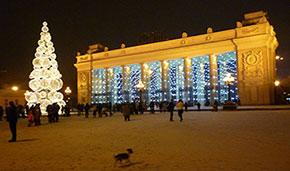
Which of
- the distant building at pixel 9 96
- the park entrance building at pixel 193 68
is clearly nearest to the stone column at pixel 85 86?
the park entrance building at pixel 193 68

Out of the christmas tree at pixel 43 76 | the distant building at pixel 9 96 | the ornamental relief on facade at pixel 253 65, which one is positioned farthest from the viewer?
the distant building at pixel 9 96

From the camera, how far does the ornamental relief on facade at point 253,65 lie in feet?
123

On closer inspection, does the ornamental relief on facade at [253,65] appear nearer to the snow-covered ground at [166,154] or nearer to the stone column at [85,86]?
the snow-covered ground at [166,154]

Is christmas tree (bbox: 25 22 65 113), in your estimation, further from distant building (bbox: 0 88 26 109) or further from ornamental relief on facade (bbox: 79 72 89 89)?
ornamental relief on facade (bbox: 79 72 89 89)

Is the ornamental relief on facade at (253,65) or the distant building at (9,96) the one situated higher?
the ornamental relief on facade at (253,65)

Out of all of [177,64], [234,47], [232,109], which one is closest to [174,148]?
[232,109]

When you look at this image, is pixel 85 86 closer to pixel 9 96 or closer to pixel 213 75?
pixel 9 96

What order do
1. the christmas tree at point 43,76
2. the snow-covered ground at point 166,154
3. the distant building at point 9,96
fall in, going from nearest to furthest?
the snow-covered ground at point 166,154, the christmas tree at point 43,76, the distant building at point 9,96

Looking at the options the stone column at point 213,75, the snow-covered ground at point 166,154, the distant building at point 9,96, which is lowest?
the snow-covered ground at point 166,154

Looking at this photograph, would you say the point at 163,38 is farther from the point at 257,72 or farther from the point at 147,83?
the point at 257,72

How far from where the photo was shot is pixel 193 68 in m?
49.9

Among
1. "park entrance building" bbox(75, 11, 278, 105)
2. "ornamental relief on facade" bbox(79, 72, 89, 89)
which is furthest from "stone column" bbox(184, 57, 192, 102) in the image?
"ornamental relief on facade" bbox(79, 72, 89, 89)

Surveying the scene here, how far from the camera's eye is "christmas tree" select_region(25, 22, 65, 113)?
24250mm

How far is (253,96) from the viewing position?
122 feet
